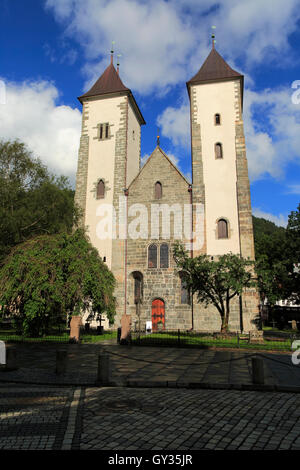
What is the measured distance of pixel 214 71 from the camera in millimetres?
28562

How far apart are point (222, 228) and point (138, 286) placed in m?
7.51

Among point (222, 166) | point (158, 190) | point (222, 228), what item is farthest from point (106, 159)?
point (222, 228)

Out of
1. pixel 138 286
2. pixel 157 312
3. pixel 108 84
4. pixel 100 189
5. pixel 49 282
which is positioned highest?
pixel 108 84

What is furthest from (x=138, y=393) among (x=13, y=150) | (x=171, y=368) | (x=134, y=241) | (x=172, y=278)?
(x=13, y=150)

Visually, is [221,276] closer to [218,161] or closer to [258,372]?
[258,372]

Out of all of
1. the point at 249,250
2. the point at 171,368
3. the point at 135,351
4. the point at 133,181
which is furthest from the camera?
the point at 133,181

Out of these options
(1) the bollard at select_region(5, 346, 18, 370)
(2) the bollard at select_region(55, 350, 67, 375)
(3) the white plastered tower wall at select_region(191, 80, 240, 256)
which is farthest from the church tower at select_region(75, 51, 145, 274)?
(2) the bollard at select_region(55, 350, 67, 375)

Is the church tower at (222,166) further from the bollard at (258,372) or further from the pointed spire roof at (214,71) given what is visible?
the bollard at (258,372)

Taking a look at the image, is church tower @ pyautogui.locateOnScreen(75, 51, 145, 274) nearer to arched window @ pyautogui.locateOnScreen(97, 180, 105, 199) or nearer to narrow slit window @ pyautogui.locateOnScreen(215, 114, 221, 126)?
arched window @ pyautogui.locateOnScreen(97, 180, 105, 199)

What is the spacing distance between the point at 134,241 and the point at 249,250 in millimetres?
8418

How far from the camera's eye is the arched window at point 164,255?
967 inches

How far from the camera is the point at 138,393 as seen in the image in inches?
313

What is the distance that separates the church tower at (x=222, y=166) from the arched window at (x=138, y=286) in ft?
15.8
